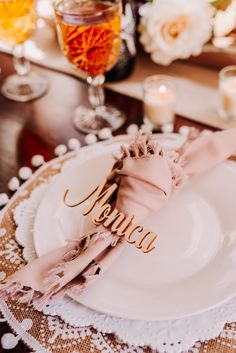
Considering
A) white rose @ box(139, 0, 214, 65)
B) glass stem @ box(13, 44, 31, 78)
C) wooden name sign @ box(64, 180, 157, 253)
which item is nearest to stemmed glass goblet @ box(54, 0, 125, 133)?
white rose @ box(139, 0, 214, 65)

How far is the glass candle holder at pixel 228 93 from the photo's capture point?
90 centimetres

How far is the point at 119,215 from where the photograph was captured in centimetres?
58

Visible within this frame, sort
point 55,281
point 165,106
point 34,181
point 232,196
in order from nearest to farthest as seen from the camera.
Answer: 1. point 55,281
2. point 232,196
3. point 34,181
4. point 165,106

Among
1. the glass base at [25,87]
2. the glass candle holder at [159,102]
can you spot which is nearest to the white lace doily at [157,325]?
the glass candle holder at [159,102]

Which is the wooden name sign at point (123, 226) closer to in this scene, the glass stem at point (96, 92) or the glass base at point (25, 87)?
the glass stem at point (96, 92)

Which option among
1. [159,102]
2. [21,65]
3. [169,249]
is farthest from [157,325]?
[21,65]

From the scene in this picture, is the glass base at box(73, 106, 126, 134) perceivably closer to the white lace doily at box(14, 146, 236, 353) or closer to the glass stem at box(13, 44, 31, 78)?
the glass stem at box(13, 44, 31, 78)

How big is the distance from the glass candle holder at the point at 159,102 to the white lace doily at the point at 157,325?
1.35 feet

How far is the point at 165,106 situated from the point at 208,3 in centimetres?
24

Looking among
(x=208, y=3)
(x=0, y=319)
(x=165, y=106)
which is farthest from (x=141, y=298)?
(x=208, y=3)

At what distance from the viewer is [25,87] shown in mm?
1054

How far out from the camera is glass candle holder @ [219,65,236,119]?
90cm

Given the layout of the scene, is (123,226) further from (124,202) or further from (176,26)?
(176,26)

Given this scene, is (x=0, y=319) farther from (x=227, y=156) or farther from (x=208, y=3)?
(x=208, y=3)
